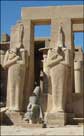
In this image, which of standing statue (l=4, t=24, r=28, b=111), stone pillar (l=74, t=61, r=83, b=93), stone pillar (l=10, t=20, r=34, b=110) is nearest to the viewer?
standing statue (l=4, t=24, r=28, b=111)

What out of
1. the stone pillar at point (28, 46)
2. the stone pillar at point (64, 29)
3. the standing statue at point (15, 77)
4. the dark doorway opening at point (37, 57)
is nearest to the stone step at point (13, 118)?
the standing statue at point (15, 77)

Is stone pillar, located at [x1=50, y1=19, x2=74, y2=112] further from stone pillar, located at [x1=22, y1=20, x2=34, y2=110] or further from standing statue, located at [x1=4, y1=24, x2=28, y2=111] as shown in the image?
standing statue, located at [x1=4, y1=24, x2=28, y2=111]

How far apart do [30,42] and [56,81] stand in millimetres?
2593

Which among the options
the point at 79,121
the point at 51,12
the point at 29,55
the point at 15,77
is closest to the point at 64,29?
the point at 51,12

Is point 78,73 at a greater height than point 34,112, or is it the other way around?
point 78,73

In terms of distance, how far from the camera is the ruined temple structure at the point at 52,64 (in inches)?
555

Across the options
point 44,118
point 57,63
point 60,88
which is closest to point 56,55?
point 57,63

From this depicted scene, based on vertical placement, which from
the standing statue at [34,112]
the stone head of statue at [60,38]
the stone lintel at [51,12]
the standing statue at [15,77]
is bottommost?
the standing statue at [34,112]

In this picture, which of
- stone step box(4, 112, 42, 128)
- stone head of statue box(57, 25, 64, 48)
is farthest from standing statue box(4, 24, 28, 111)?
stone head of statue box(57, 25, 64, 48)

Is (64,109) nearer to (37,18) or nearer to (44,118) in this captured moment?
(44,118)

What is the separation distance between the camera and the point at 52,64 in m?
14.1

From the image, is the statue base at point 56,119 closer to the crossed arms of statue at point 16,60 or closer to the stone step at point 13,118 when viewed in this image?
the stone step at point 13,118

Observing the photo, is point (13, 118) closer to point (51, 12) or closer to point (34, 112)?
point (34, 112)

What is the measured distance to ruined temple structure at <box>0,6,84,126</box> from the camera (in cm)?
1409
